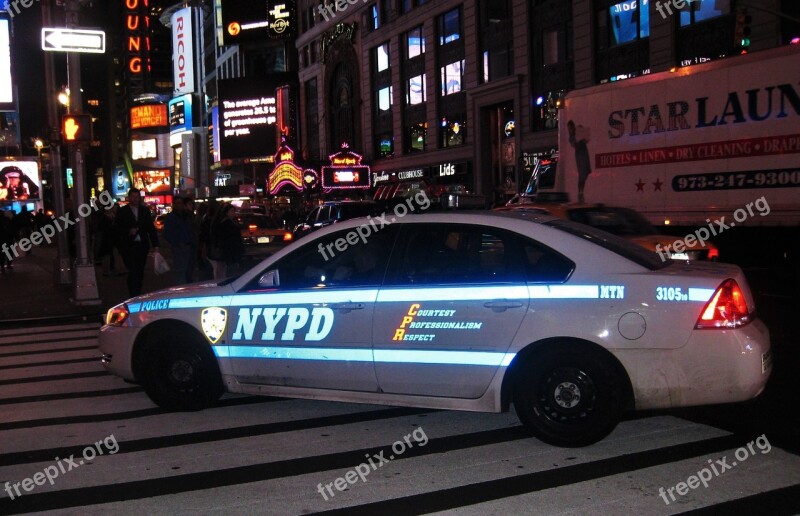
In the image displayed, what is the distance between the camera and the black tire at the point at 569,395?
517 centimetres

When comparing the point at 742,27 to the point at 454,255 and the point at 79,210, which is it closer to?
the point at 79,210

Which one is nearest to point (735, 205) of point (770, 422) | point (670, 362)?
point (770, 422)

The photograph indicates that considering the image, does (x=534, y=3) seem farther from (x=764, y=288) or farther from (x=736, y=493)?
(x=736, y=493)

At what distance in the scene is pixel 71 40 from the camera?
1418 centimetres

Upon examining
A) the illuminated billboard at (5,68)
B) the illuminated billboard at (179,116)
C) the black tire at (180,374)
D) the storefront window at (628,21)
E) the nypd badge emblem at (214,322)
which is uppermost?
the illuminated billboard at (179,116)

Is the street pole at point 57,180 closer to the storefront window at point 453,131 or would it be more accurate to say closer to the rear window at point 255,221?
the rear window at point 255,221

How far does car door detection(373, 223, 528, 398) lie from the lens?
17.8ft

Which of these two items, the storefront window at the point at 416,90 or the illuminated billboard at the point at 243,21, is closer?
the storefront window at the point at 416,90

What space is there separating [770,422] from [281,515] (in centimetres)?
374

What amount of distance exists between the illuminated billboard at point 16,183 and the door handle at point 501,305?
37687mm

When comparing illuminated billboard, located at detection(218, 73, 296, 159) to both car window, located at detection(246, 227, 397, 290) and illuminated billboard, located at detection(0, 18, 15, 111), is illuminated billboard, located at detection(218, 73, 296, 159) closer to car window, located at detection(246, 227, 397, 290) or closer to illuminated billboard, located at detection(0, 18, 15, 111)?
illuminated billboard, located at detection(0, 18, 15, 111)

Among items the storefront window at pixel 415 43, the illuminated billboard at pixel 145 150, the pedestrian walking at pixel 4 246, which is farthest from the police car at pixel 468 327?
the illuminated billboard at pixel 145 150

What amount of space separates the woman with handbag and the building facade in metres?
13.6

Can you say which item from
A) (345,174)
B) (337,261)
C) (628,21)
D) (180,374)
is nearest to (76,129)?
(180,374)
